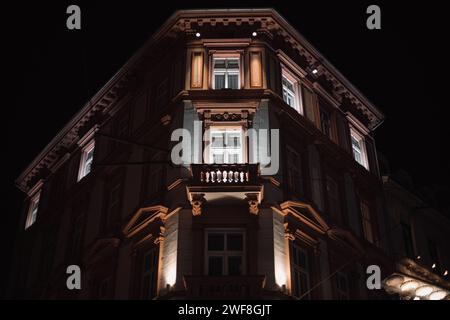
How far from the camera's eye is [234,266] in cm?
2428

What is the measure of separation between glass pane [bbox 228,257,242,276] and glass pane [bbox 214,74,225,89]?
28.1 feet

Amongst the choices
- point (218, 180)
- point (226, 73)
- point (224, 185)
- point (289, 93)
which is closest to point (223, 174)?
point (218, 180)

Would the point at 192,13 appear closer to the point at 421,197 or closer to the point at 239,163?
the point at 239,163

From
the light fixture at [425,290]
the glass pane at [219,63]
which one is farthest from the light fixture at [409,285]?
the glass pane at [219,63]

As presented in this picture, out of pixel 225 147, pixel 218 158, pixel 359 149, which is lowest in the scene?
pixel 218 158

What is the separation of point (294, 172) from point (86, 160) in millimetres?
12222

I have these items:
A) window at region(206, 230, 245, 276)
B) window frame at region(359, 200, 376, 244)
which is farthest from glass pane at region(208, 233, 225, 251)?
window frame at region(359, 200, 376, 244)

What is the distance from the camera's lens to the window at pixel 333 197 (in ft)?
97.4

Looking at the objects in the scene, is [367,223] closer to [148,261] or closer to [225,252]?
[225,252]

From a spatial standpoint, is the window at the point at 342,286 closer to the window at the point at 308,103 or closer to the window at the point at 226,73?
the window at the point at 308,103

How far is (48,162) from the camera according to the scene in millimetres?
39500

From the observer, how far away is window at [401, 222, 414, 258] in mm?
34000

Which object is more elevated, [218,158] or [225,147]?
[225,147]

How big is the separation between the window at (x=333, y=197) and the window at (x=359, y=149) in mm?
3828
